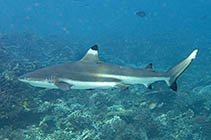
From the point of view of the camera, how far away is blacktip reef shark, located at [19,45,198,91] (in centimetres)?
479

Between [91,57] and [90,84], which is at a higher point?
[91,57]

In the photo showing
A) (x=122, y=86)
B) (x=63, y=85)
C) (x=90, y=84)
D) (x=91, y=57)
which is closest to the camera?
(x=63, y=85)

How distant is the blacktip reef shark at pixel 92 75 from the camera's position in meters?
4.79

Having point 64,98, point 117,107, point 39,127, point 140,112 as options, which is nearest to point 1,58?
point 64,98

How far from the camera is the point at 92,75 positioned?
502 centimetres

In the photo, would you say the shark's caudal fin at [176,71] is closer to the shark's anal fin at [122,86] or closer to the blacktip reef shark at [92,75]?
the blacktip reef shark at [92,75]

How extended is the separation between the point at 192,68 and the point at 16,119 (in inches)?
846

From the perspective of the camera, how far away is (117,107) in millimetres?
9469

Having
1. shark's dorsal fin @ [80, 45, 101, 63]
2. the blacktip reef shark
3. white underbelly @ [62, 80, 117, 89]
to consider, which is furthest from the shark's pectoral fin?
shark's dorsal fin @ [80, 45, 101, 63]

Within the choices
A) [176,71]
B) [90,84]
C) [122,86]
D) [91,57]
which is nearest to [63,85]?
[90,84]

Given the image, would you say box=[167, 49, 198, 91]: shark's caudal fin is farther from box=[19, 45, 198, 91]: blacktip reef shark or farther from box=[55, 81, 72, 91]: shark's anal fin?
box=[55, 81, 72, 91]: shark's anal fin

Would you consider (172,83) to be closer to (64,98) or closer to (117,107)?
(117,107)

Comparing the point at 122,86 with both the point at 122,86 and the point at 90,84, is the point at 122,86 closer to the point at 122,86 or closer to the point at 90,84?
the point at 122,86

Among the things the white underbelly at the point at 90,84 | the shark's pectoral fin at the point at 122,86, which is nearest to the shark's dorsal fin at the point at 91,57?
the white underbelly at the point at 90,84
